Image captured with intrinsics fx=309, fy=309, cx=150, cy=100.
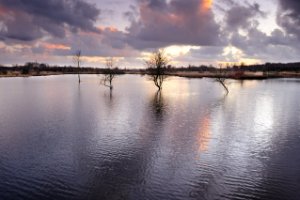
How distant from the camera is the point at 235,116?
43188mm

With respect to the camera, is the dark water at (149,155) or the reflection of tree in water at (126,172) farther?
the dark water at (149,155)

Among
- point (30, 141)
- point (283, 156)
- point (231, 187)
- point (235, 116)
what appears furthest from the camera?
point (235, 116)

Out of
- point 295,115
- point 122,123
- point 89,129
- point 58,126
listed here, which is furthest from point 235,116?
point 58,126

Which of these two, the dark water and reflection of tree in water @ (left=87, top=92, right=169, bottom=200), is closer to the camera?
reflection of tree in water @ (left=87, top=92, right=169, bottom=200)

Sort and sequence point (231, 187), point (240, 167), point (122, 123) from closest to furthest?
point (231, 187) < point (240, 167) < point (122, 123)

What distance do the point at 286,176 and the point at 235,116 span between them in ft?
75.2

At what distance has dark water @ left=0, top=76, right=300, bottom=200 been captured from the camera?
723 inches

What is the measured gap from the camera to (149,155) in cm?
2486

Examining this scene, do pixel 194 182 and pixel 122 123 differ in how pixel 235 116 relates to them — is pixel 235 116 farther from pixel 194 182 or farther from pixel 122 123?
pixel 194 182

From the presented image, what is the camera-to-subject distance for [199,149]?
2673 centimetres

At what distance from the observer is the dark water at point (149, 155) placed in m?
18.4

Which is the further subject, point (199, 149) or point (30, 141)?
point (30, 141)

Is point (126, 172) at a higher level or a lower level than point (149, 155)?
lower

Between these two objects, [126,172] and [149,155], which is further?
[149,155]
